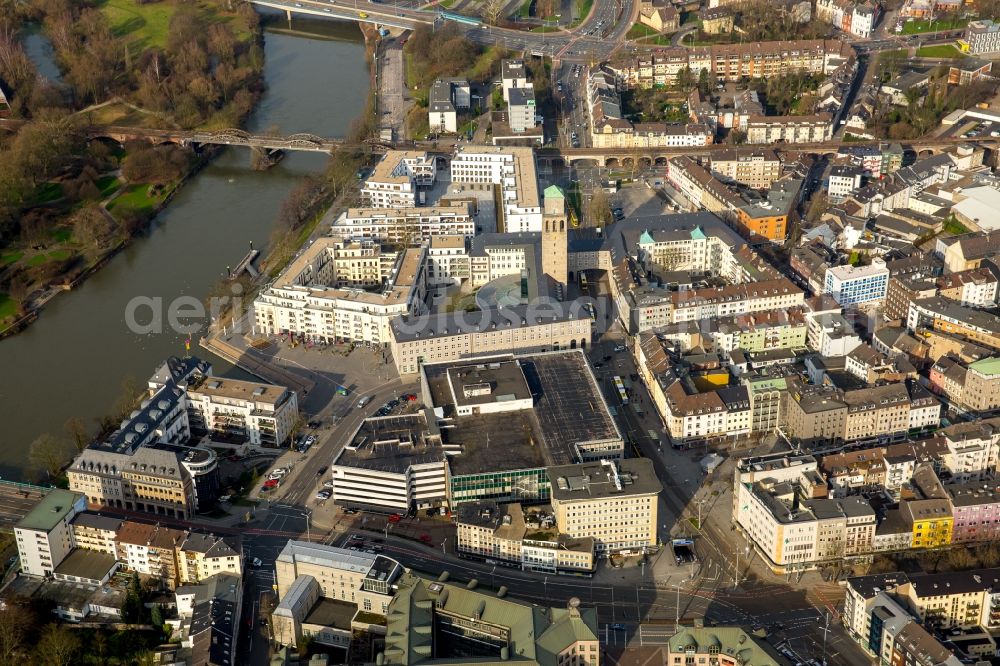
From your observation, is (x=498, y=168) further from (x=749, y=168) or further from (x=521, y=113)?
(x=749, y=168)

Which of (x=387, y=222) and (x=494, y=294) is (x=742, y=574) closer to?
(x=494, y=294)

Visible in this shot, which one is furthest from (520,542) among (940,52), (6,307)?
(940,52)

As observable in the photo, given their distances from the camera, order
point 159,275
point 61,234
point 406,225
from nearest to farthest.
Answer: point 406,225, point 159,275, point 61,234

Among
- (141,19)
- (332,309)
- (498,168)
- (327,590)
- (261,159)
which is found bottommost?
(327,590)

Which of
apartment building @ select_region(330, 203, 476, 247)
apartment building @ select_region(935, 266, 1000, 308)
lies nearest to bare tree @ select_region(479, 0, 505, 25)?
apartment building @ select_region(330, 203, 476, 247)

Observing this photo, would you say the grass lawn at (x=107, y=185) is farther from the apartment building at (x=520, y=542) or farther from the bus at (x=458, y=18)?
the apartment building at (x=520, y=542)

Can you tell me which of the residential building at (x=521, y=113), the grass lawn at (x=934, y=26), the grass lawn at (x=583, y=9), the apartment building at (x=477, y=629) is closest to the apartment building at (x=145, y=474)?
the apartment building at (x=477, y=629)

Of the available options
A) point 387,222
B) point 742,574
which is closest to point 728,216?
point 387,222
